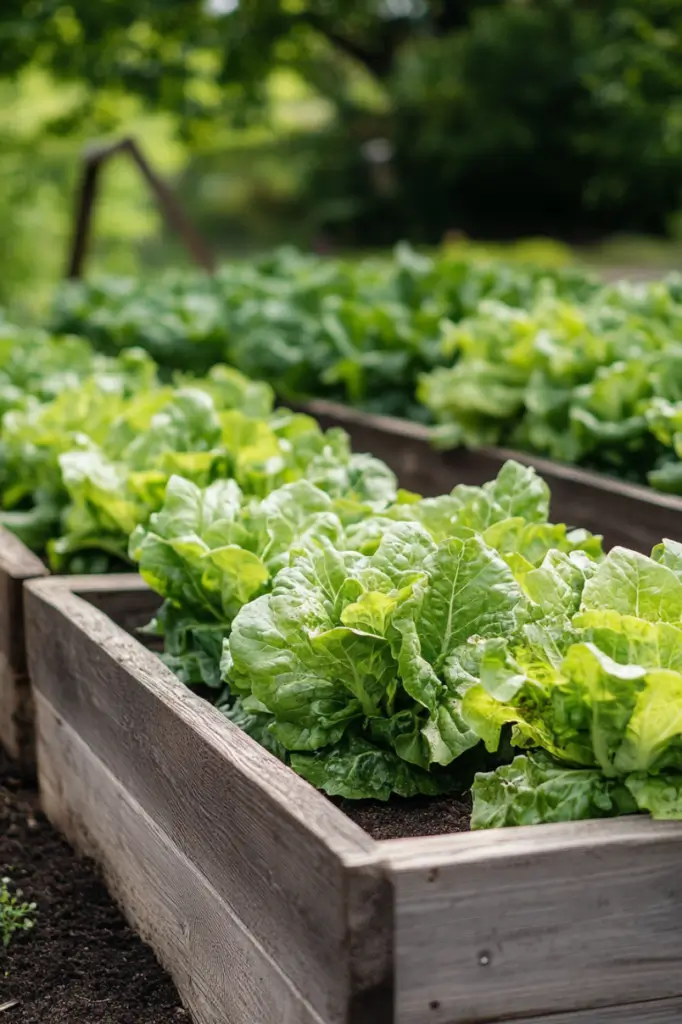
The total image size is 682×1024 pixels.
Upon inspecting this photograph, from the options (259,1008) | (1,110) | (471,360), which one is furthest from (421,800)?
(1,110)

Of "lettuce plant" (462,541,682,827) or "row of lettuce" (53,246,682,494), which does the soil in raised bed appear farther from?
"row of lettuce" (53,246,682,494)

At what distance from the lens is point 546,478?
13.1 ft

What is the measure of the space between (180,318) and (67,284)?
157cm

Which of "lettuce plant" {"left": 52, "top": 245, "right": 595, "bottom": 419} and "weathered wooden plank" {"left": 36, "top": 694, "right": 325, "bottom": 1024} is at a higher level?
"lettuce plant" {"left": 52, "top": 245, "right": 595, "bottom": 419}

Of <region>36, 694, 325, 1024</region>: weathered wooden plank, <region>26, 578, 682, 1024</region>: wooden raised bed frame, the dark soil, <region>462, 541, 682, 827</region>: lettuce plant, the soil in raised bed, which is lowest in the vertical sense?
the soil in raised bed

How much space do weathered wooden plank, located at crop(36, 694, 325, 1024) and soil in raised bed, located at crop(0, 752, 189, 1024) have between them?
0.12 ft

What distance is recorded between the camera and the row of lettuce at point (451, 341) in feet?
13.1

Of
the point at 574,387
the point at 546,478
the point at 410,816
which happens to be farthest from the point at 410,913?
the point at 574,387

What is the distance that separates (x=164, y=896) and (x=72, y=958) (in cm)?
31

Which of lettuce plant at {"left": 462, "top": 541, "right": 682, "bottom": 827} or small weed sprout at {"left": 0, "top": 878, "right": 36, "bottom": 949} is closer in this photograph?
lettuce plant at {"left": 462, "top": 541, "right": 682, "bottom": 827}

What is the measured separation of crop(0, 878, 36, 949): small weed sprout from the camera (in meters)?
2.60

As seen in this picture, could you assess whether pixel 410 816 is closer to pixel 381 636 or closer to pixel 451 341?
pixel 381 636

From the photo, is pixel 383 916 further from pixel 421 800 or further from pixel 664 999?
pixel 421 800

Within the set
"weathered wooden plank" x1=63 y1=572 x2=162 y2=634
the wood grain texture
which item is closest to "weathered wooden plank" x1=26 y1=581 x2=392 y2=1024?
"weathered wooden plank" x1=63 y1=572 x2=162 y2=634
